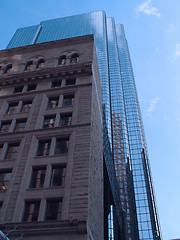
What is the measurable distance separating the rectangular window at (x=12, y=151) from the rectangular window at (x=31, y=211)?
6.11m

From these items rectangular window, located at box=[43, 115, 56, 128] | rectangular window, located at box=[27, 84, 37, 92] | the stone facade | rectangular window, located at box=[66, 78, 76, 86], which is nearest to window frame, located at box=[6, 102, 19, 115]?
the stone facade

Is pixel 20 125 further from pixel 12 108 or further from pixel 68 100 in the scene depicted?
pixel 68 100

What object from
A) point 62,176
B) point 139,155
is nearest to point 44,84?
point 62,176

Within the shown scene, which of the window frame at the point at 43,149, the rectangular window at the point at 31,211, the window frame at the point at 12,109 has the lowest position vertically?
the rectangular window at the point at 31,211

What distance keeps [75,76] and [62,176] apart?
A: 16.1m

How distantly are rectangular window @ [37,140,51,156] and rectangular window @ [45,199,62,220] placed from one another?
5.71 metres

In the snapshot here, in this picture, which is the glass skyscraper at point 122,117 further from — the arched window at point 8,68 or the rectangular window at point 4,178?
the rectangular window at point 4,178

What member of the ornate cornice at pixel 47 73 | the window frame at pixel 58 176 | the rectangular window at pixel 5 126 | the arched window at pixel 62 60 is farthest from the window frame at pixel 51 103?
the window frame at pixel 58 176

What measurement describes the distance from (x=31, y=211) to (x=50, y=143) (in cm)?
772

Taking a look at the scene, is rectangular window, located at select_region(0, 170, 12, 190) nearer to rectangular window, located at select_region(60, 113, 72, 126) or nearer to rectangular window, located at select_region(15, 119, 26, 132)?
rectangular window, located at select_region(15, 119, 26, 132)

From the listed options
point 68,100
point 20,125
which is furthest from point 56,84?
point 20,125

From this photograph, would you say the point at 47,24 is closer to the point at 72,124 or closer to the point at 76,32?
the point at 76,32

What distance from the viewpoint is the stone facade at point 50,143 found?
20.1 metres

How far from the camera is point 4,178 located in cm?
2428
